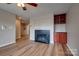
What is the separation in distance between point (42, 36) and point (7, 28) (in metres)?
2.48

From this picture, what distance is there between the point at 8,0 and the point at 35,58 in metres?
0.83

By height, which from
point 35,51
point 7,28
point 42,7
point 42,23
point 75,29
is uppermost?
point 42,7

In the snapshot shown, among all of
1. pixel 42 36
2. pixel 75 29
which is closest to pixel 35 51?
pixel 75 29

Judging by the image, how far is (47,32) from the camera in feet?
26.3

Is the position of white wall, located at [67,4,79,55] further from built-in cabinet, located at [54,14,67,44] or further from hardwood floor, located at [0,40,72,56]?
built-in cabinet, located at [54,14,67,44]

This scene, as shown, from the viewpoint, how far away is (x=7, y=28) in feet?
23.1

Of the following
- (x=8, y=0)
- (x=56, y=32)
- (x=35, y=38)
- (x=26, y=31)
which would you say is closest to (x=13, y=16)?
(x=35, y=38)

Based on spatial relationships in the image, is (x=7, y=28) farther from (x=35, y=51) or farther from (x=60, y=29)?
(x=60, y=29)

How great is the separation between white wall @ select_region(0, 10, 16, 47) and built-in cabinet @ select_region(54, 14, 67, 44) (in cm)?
283

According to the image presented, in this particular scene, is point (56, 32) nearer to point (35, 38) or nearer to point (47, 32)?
point (47, 32)

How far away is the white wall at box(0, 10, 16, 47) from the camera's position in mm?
6438

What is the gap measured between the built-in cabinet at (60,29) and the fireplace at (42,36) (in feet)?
1.79

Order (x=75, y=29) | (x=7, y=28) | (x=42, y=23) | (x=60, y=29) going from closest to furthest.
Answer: (x=75, y=29) → (x=7, y=28) → (x=60, y=29) → (x=42, y=23)

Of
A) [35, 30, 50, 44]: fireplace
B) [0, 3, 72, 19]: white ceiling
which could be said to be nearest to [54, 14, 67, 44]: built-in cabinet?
[35, 30, 50, 44]: fireplace
